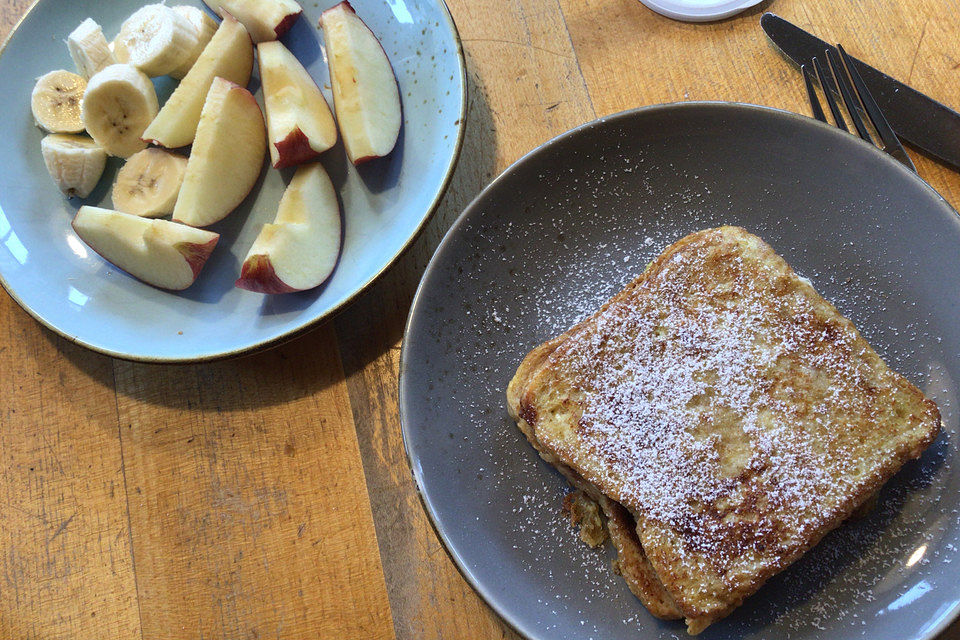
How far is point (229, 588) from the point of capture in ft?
4.43

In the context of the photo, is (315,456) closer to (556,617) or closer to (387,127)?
(556,617)

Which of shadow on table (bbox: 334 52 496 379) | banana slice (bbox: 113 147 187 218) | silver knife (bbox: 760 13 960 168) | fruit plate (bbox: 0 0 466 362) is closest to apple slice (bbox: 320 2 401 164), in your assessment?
fruit plate (bbox: 0 0 466 362)

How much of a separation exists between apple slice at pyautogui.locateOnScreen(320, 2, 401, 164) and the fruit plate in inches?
1.5

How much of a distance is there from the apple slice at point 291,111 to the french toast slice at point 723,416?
26.8 inches

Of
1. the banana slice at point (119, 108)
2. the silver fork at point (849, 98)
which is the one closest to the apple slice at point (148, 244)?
the banana slice at point (119, 108)

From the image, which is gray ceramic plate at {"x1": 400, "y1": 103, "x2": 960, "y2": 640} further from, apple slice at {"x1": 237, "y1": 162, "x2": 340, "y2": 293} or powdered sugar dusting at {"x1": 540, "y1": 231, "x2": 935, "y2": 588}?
apple slice at {"x1": 237, "y1": 162, "x2": 340, "y2": 293}

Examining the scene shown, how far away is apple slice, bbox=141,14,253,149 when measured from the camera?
1.47 m

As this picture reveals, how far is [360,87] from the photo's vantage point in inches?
55.2

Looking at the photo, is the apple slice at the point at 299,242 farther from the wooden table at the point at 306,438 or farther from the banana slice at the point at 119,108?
the banana slice at the point at 119,108

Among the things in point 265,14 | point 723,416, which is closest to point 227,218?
point 265,14

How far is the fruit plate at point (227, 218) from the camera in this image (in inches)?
52.8

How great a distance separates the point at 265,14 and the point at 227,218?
1.50 ft

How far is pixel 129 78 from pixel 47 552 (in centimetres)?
102

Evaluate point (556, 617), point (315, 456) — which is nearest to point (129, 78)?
point (315, 456)
